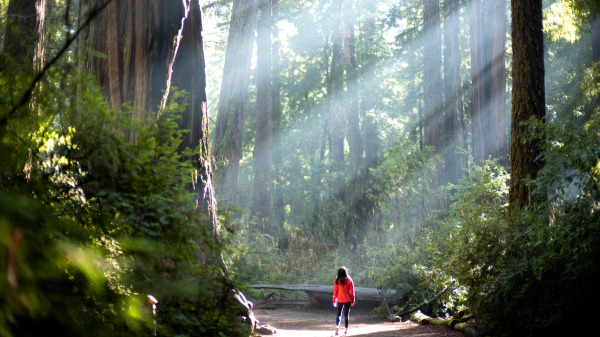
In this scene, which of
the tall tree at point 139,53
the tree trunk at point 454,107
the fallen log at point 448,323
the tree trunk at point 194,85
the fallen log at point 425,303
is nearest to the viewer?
the tall tree at point 139,53

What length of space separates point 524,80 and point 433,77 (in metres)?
16.5

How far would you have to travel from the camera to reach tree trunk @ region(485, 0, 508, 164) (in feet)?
75.6

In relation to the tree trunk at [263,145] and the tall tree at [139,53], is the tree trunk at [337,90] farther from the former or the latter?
the tall tree at [139,53]

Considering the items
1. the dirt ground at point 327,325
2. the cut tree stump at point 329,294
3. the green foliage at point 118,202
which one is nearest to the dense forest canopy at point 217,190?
the green foliage at point 118,202

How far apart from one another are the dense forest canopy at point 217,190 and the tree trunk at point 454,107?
0.15 meters

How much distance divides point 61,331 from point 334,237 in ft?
78.4

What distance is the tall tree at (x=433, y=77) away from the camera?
26188 millimetres

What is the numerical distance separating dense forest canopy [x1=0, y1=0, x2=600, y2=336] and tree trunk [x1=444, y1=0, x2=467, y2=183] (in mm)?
150

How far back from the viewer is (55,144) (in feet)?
11.9

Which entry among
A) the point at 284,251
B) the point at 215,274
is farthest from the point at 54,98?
the point at 284,251

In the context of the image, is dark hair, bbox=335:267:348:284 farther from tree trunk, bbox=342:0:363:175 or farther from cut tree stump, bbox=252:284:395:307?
tree trunk, bbox=342:0:363:175

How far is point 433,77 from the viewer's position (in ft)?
89.2

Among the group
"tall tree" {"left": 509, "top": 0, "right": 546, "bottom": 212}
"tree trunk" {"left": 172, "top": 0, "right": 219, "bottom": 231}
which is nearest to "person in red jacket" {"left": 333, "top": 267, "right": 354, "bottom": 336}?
"tall tree" {"left": 509, "top": 0, "right": 546, "bottom": 212}

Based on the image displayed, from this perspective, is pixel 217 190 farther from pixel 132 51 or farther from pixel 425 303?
pixel 132 51
